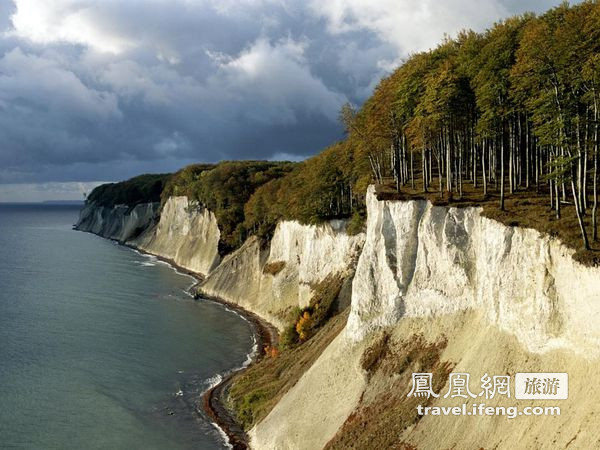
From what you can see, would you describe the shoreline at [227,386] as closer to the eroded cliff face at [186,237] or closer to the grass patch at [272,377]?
the grass patch at [272,377]

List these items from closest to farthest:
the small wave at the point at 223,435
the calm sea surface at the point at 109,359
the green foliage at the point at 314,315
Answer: the small wave at the point at 223,435 < the calm sea surface at the point at 109,359 < the green foliage at the point at 314,315

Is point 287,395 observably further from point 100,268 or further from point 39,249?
point 39,249

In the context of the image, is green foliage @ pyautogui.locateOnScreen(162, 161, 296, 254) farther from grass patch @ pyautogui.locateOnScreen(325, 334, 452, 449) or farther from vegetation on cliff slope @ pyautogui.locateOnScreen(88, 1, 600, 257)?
grass patch @ pyautogui.locateOnScreen(325, 334, 452, 449)

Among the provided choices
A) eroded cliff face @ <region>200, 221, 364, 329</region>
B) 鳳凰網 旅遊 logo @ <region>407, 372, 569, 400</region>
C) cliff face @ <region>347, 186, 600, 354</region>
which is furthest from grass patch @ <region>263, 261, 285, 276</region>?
鳳凰網 旅遊 logo @ <region>407, 372, 569, 400</region>

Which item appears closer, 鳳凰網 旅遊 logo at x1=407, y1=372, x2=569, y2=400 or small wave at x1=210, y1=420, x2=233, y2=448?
鳳凰網 旅遊 logo at x1=407, y1=372, x2=569, y2=400

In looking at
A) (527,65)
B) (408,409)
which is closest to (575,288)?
(408,409)

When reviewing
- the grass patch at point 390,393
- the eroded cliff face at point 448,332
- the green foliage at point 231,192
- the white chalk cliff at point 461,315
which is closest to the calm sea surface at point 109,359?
the white chalk cliff at point 461,315

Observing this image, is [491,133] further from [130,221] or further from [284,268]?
[130,221]

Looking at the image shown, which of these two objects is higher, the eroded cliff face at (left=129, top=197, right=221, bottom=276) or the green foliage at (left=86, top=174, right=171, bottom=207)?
the green foliage at (left=86, top=174, right=171, bottom=207)
